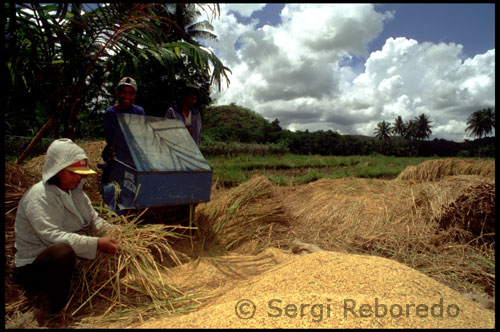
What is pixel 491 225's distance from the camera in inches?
118

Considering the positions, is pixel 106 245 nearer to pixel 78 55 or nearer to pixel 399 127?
pixel 78 55

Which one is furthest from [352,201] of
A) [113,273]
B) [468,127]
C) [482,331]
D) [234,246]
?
[468,127]

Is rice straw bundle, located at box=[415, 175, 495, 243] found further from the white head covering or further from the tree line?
the tree line

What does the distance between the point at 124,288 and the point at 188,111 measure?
2161mm

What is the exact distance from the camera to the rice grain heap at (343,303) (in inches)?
53.8

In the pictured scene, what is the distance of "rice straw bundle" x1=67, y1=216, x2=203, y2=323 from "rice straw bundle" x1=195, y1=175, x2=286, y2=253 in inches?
41.8

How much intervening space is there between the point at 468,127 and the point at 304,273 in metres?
68.5

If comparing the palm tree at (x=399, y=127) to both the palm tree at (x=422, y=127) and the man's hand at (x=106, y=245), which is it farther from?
the man's hand at (x=106, y=245)

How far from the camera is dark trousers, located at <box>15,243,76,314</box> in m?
1.65

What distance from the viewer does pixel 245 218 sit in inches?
139

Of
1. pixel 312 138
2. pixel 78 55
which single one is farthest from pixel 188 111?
pixel 312 138

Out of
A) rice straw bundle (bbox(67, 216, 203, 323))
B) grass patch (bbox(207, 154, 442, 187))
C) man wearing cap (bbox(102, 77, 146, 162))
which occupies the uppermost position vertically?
man wearing cap (bbox(102, 77, 146, 162))

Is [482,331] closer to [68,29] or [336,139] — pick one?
[68,29]

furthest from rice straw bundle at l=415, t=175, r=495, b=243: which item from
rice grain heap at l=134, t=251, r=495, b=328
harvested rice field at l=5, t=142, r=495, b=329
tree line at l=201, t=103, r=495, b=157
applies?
tree line at l=201, t=103, r=495, b=157
